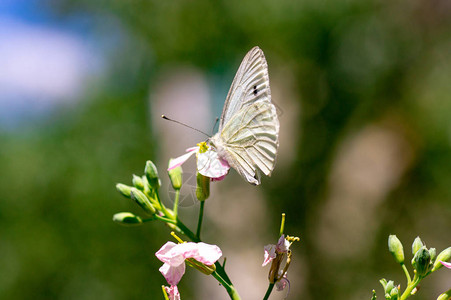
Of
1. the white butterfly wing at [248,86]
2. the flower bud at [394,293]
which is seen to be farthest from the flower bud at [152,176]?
the flower bud at [394,293]

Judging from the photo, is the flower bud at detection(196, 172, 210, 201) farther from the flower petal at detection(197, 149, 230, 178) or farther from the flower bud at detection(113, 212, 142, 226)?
the flower bud at detection(113, 212, 142, 226)

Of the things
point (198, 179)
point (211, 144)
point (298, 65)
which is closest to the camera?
point (198, 179)

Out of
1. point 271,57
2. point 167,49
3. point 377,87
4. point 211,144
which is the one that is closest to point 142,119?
point 167,49

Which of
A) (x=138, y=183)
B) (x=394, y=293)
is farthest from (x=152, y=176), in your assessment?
(x=394, y=293)

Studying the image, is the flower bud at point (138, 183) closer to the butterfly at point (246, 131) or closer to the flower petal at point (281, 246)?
the butterfly at point (246, 131)

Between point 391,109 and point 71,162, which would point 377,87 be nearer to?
point 391,109
